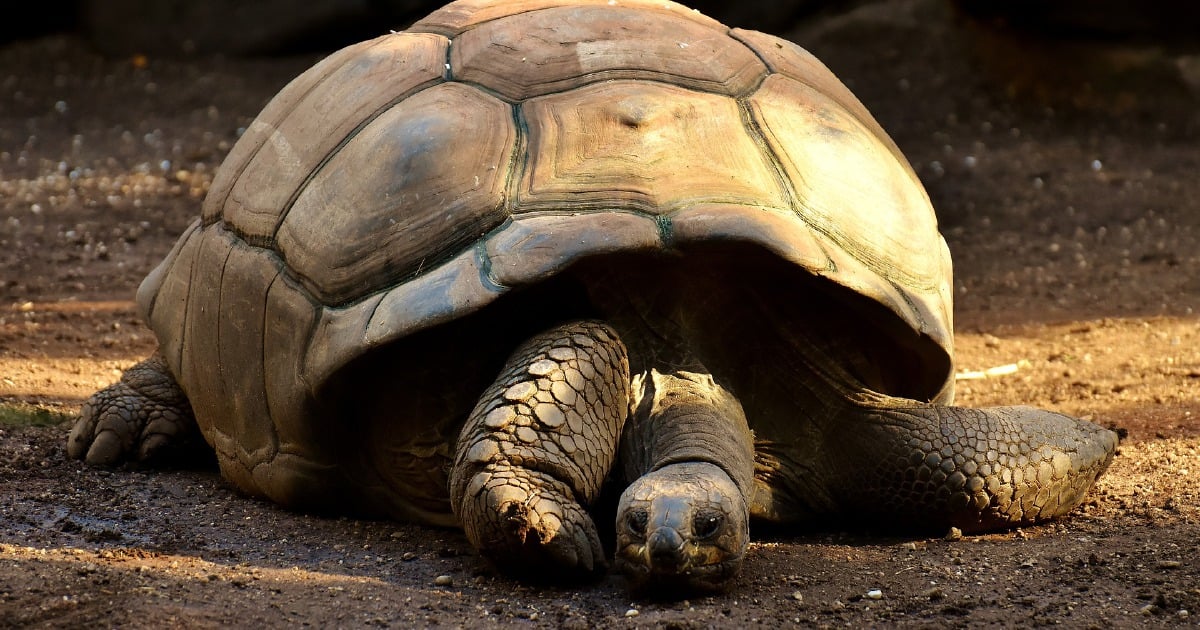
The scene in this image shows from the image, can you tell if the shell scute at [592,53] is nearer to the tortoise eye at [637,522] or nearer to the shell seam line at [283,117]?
the shell seam line at [283,117]

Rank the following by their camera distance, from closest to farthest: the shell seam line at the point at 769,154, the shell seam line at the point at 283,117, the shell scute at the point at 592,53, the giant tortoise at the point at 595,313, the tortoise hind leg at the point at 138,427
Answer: the giant tortoise at the point at 595,313 → the shell seam line at the point at 769,154 → the shell scute at the point at 592,53 → the shell seam line at the point at 283,117 → the tortoise hind leg at the point at 138,427

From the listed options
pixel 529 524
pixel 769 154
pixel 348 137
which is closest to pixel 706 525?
pixel 529 524

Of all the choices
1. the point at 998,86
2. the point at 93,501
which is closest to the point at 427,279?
the point at 93,501

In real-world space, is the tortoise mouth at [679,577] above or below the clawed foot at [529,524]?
below

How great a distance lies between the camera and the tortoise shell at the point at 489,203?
2.88 meters

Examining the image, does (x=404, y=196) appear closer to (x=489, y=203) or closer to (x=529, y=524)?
(x=489, y=203)

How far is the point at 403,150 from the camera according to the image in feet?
10.3

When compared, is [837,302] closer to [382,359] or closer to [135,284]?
[382,359]

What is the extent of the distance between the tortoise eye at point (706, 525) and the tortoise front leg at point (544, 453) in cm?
25

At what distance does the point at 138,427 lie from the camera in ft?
12.7

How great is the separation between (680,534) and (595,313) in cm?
64

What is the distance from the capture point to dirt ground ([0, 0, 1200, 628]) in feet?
8.35

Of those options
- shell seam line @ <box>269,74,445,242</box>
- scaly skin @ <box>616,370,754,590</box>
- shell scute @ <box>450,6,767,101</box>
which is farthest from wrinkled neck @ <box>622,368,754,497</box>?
shell seam line @ <box>269,74,445,242</box>

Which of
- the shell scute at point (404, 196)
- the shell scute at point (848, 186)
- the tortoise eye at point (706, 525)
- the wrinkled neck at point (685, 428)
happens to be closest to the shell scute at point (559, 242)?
the shell scute at point (404, 196)
